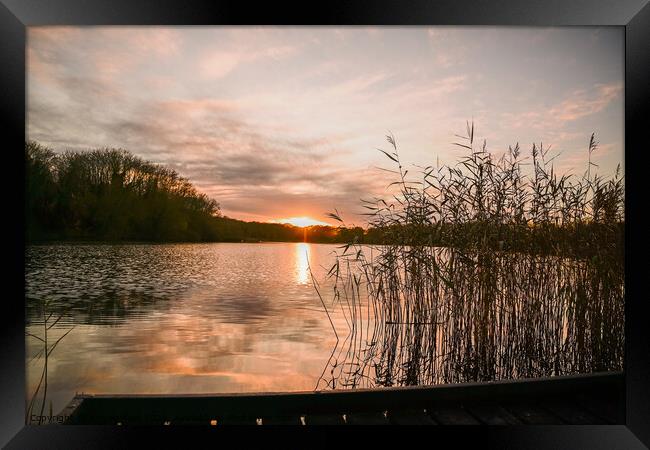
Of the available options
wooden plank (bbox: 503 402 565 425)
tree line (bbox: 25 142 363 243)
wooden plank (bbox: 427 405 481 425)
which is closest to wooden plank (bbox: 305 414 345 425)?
wooden plank (bbox: 427 405 481 425)

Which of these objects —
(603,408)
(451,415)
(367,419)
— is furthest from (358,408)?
(603,408)

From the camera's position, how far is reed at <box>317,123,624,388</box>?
2.94 metres

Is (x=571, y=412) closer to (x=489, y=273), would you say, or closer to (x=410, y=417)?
(x=410, y=417)

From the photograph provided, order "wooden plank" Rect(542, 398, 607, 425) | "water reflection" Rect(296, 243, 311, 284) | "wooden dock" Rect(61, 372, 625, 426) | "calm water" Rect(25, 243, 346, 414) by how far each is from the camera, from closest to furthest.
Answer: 1. "wooden dock" Rect(61, 372, 625, 426)
2. "wooden plank" Rect(542, 398, 607, 425)
3. "calm water" Rect(25, 243, 346, 414)
4. "water reflection" Rect(296, 243, 311, 284)

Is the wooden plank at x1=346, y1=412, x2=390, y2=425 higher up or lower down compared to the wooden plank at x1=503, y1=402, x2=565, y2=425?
higher up

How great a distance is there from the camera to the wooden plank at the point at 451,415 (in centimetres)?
192

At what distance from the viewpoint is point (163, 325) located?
4.20 m

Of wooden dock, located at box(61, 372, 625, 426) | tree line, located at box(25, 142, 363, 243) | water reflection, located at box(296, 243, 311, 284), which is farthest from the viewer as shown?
water reflection, located at box(296, 243, 311, 284)

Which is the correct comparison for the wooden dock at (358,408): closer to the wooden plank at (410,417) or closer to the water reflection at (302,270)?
the wooden plank at (410,417)

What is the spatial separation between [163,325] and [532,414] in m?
3.18

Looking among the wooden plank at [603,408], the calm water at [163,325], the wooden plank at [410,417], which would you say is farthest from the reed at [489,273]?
the wooden plank at [410,417]

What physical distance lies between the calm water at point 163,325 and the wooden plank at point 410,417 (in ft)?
3.37

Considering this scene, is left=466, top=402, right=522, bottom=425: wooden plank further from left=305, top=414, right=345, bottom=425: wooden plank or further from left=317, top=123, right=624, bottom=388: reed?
left=317, top=123, right=624, bottom=388: reed

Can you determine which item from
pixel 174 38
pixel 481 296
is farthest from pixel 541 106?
pixel 174 38
